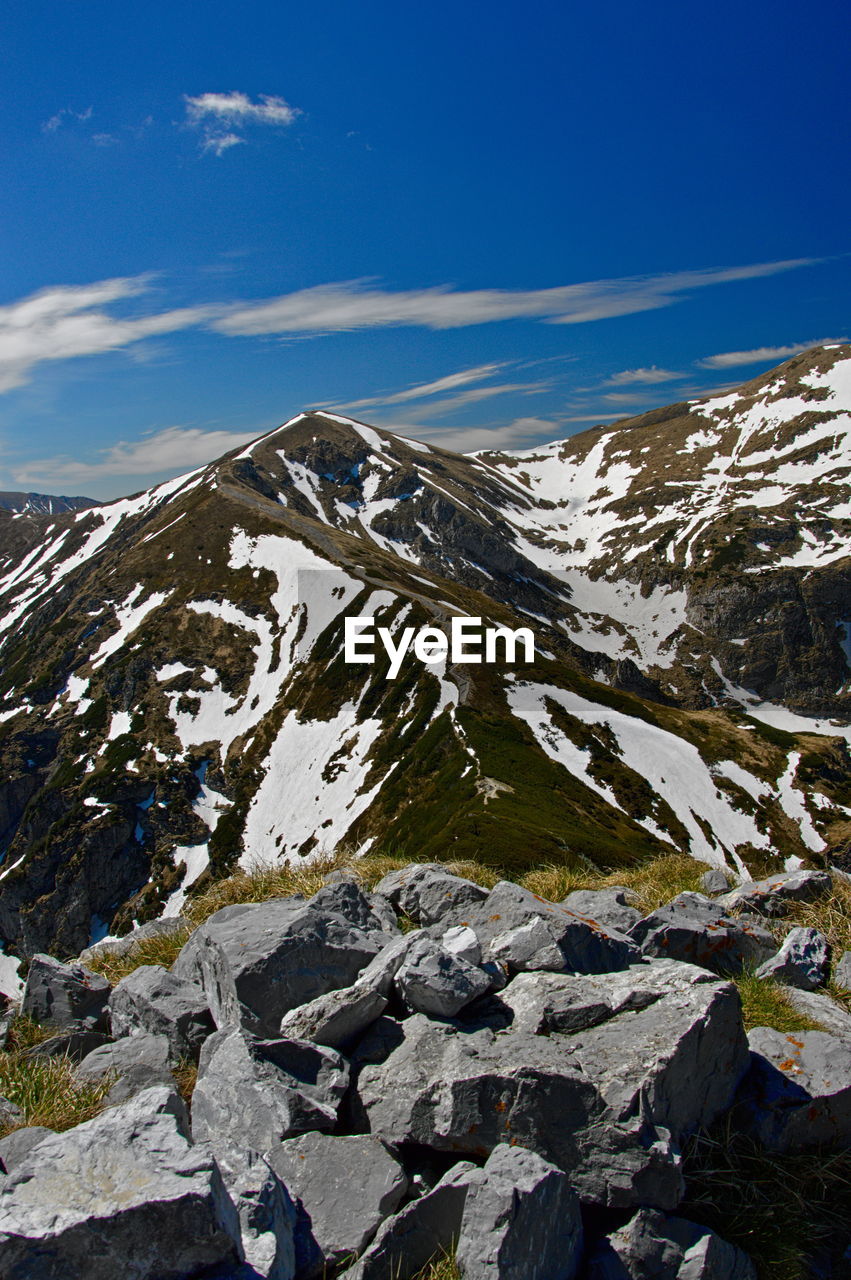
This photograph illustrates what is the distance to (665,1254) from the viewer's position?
17.1ft

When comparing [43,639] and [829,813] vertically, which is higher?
[43,639]

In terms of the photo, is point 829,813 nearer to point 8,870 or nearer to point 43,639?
point 8,870

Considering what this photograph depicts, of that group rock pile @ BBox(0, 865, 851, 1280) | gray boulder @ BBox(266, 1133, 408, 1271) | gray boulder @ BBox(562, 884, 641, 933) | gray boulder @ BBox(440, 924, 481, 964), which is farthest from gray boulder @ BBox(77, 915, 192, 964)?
gray boulder @ BBox(562, 884, 641, 933)

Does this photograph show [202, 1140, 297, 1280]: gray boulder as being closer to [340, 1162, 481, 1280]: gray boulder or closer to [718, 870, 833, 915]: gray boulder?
[340, 1162, 481, 1280]: gray boulder

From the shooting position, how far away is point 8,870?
114875 millimetres

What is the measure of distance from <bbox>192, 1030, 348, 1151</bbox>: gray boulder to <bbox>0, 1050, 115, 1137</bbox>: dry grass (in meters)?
1.18

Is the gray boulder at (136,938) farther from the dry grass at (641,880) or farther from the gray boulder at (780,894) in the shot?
the gray boulder at (780,894)

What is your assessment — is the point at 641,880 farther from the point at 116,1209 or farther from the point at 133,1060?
the point at 116,1209

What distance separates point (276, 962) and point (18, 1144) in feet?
7.79

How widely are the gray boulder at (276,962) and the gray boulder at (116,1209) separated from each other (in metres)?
2.17

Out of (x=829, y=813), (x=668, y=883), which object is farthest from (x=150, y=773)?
(x=668, y=883)

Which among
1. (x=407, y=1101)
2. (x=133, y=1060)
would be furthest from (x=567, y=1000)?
(x=133, y=1060)

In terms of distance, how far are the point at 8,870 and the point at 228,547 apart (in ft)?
257

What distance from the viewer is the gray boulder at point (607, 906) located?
961cm
